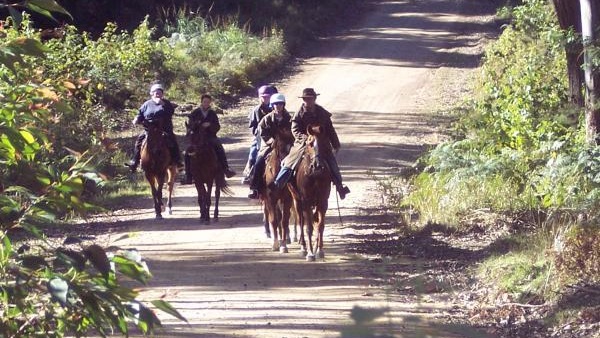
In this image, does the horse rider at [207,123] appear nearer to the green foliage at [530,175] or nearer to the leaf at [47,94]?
the green foliage at [530,175]

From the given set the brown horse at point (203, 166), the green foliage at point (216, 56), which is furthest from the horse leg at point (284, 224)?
the green foliage at point (216, 56)

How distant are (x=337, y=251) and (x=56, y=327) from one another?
936 cm

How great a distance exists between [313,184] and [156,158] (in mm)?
4223

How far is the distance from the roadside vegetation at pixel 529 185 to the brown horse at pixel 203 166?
2995mm

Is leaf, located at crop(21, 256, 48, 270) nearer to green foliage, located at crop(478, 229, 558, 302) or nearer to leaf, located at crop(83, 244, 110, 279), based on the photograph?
leaf, located at crop(83, 244, 110, 279)

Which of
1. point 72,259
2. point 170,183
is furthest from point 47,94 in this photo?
point 170,183

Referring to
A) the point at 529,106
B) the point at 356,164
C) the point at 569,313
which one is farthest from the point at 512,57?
the point at 569,313

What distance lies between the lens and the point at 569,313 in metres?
9.71

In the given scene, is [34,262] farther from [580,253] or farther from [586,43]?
[586,43]

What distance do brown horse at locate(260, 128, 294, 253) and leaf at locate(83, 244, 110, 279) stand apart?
943 cm

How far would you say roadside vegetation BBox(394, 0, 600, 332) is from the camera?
10.6 metres

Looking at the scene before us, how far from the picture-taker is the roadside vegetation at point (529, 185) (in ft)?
34.8

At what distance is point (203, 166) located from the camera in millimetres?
16000

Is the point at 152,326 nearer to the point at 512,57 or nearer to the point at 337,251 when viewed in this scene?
the point at 337,251
